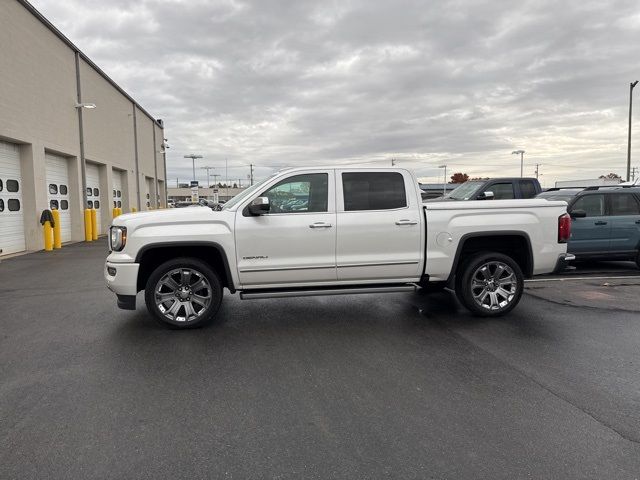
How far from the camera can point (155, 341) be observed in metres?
5.15

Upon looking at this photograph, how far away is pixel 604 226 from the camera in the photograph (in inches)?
368

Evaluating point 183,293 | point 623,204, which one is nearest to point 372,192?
point 183,293

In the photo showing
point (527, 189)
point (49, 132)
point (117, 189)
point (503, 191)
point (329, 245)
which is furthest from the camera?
point (117, 189)

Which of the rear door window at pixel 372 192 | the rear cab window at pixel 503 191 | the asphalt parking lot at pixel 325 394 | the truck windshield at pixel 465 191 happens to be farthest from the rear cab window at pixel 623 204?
the rear door window at pixel 372 192

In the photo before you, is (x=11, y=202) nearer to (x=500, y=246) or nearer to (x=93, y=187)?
(x=93, y=187)

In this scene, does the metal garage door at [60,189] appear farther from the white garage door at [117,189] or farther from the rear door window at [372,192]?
the rear door window at [372,192]

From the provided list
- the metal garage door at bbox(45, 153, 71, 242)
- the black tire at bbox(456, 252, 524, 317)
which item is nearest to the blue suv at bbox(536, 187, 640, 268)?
the black tire at bbox(456, 252, 524, 317)

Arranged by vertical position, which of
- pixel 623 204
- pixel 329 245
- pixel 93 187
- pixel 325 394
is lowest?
pixel 325 394

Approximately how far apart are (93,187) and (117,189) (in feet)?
14.7

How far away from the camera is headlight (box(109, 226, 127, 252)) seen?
5.40 m

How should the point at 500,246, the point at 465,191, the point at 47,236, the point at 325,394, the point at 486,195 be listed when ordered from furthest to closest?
the point at 47,236 < the point at 465,191 < the point at 486,195 < the point at 500,246 < the point at 325,394

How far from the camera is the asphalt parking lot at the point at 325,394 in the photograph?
111 inches

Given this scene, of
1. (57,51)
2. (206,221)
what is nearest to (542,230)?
(206,221)

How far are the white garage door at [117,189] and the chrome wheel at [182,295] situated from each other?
21.6 m
